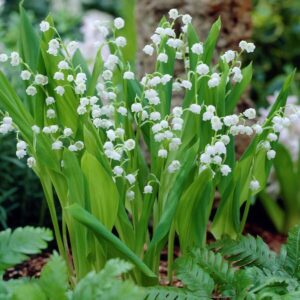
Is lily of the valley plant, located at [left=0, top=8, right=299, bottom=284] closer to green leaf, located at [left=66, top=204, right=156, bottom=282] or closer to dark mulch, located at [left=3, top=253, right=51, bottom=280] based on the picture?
green leaf, located at [left=66, top=204, right=156, bottom=282]

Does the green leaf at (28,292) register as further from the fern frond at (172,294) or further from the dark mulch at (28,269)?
the dark mulch at (28,269)

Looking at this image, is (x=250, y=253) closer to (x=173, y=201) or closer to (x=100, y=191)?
(x=173, y=201)

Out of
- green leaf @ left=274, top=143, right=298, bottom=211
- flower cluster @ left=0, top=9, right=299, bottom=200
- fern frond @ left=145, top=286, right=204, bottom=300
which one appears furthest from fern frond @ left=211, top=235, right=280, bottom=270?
green leaf @ left=274, top=143, right=298, bottom=211

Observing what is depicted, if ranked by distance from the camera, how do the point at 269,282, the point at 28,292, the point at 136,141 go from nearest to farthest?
the point at 28,292
the point at 269,282
the point at 136,141

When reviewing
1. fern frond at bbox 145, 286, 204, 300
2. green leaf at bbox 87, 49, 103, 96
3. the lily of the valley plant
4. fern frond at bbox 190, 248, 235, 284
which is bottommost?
fern frond at bbox 145, 286, 204, 300

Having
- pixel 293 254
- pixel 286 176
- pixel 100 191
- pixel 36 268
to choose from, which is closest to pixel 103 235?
pixel 100 191
